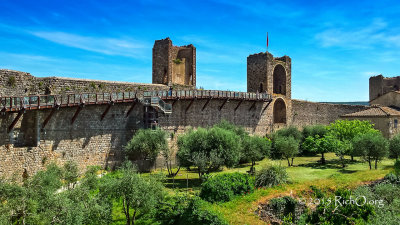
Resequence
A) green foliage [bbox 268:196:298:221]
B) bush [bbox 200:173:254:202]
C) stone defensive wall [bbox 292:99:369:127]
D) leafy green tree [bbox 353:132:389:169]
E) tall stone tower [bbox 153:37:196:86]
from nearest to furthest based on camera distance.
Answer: green foliage [bbox 268:196:298:221] → bush [bbox 200:173:254:202] → leafy green tree [bbox 353:132:389:169] → tall stone tower [bbox 153:37:196:86] → stone defensive wall [bbox 292:99:369:127]

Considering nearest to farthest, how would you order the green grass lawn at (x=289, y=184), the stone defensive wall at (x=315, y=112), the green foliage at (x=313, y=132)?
the green grass lawn at (x=289, y=184) < the green foliage at (x=313, y=132) < the stone defensive wall at (x=315, y=112)

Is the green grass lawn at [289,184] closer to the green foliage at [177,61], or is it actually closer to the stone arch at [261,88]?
the stone arch at [261,88]

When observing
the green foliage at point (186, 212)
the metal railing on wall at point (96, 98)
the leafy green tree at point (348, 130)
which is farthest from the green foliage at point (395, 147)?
the green foliage at point (186, 212)

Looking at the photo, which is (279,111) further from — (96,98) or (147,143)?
(96,98)

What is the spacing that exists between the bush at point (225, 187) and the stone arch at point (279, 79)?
24847mm

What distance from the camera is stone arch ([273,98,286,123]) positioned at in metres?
40.0

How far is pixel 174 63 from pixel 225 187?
22374 millimetres

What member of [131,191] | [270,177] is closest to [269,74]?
[270,177]

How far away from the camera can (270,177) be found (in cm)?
1841

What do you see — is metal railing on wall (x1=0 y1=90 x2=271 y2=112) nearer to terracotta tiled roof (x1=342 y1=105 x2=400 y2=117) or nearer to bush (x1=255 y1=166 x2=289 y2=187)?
bush (x1=255 y1=166 x2=289 y2=187)

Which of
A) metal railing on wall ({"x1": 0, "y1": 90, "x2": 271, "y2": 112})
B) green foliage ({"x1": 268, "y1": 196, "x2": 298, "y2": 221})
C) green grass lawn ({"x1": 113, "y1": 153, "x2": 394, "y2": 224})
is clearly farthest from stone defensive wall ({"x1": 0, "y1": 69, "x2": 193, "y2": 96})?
green foliage ({"x1": 268, "y1": 196, "x2": 298, "y2": 221})

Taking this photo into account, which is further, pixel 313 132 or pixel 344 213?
pixel 313 132

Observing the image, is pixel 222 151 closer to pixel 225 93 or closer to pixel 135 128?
pixel 135 128

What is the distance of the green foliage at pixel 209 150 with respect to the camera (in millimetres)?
21328
